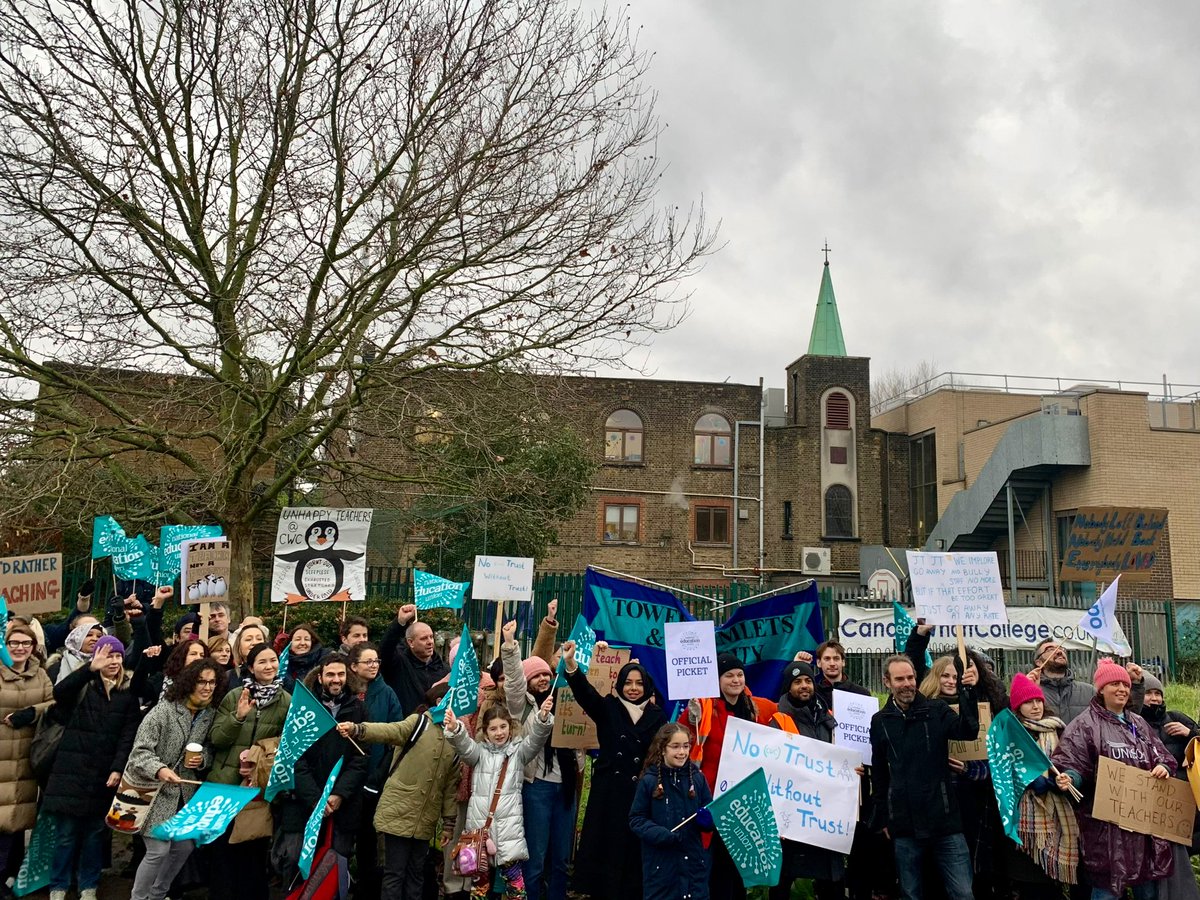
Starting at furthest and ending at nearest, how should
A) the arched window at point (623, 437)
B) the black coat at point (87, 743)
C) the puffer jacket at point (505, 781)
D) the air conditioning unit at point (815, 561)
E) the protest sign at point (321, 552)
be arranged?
the arched window at point (623, 437) < the air conditioning unit at point (815, 561) < the protest sign at point (321, 552) < the black coat at point (87, 743) < the puffer jacket at point (505, 781)

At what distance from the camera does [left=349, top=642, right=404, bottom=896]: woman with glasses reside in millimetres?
6289

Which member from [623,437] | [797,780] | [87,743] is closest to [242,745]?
[87,743]

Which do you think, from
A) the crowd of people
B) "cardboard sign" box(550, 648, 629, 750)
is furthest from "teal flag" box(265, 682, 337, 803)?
"cardboard sign" box(550, 648, 629, 750)

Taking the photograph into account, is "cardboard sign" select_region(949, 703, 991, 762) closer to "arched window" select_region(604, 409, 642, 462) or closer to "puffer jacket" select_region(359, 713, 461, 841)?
"puffer jacket" select_region(359, 713, 461, 841)

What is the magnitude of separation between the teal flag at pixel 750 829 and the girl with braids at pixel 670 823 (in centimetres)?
16

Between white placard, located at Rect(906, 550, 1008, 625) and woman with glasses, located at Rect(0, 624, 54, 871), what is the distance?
642 centimetres

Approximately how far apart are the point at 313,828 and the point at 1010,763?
432cm

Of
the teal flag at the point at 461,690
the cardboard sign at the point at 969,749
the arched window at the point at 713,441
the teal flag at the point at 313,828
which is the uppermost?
the arched window at the point at 713,441

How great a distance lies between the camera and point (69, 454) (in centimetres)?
1161

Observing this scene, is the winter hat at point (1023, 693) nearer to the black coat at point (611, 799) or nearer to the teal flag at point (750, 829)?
the teal flag at point (750, 829)

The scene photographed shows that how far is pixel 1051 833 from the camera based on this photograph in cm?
593

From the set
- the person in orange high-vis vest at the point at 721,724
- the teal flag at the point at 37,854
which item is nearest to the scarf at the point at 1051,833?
the person in orange high-vis vest at the point at 721,724

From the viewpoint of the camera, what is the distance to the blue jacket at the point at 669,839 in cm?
561

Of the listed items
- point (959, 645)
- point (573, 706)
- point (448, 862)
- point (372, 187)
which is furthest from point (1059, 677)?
point (372, 187)
